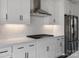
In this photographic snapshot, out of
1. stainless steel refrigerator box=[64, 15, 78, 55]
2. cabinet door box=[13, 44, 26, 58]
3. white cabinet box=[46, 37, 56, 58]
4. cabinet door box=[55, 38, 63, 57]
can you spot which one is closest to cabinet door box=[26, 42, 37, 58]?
cabinet door box=[13, 44, 26, 58]

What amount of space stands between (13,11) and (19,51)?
1.05m

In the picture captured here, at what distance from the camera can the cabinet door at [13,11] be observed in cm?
317

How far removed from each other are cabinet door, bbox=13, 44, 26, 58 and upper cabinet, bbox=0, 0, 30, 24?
668mm

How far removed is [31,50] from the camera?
3520 millimetres

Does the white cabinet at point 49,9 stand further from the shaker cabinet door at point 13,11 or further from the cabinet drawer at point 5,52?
the cabinet drawer at point 5,52

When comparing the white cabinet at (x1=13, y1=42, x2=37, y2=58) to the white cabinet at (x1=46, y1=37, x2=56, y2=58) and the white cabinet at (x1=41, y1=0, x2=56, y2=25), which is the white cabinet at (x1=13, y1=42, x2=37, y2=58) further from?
the white cabinet at (x1=41, y1=0, x2=56, y2=25)

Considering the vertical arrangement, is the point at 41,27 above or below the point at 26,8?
below

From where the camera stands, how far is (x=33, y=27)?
15.4ft

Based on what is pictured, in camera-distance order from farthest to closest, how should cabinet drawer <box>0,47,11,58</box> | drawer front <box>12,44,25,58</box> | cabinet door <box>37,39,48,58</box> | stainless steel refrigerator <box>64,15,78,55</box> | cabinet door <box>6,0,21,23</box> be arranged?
stainless steel refrigerator <box>64,15,78,55</box> < cabinet door <box>37,39,48,58</box> < cabinet door <box>6,0,21,23</box> < drawer front <box>12,44,25,58</box> < cabinet drawer <box>0,47,11,58</box>

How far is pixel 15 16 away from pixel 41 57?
1.56 m

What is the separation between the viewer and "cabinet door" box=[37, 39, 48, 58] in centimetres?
388

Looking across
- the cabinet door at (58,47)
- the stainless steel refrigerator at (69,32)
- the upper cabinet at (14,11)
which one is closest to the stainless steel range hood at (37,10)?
the upper cabinet at (14,11)

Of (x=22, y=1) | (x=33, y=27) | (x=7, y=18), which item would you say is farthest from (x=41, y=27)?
(x=7, y=18)

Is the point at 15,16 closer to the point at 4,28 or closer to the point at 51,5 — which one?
the point at 4,28
